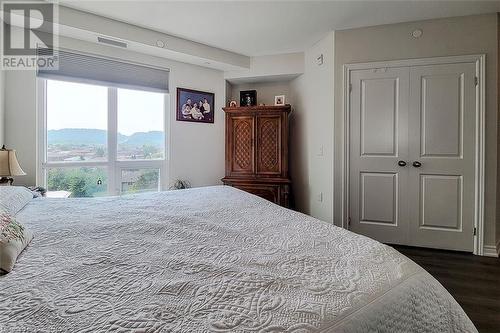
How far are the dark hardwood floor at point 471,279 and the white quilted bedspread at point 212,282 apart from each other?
3.95 ft

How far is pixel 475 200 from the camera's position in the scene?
2.85m

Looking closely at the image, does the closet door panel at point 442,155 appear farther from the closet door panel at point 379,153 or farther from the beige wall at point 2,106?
the beige wall at point 2,106

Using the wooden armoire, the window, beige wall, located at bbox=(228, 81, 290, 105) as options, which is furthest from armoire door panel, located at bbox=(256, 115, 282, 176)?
the window

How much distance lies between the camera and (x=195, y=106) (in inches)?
156

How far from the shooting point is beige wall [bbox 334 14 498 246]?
9.11 ft

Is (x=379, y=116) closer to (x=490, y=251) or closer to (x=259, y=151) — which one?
(x=259, y=151)

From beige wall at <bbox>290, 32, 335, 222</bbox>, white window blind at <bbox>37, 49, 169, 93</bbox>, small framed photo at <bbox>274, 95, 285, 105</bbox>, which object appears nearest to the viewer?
white window blind at <bbox>37, 49, 169, 93</bbox>

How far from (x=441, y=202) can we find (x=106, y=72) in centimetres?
406

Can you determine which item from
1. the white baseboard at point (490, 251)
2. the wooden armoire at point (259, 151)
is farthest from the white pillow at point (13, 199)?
the white baseboard at point (490, 251)

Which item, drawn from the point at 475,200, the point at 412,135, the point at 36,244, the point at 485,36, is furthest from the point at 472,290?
the point at 36,244

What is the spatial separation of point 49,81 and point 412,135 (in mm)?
4018

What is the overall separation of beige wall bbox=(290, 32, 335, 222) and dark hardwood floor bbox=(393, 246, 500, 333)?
3.58 feet

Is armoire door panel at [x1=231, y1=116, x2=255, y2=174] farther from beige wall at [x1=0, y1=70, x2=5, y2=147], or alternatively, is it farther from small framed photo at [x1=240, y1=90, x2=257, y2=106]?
beige wall at [x1=0, y1=70, x2=5, y2=147]

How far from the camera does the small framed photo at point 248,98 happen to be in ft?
13.5
